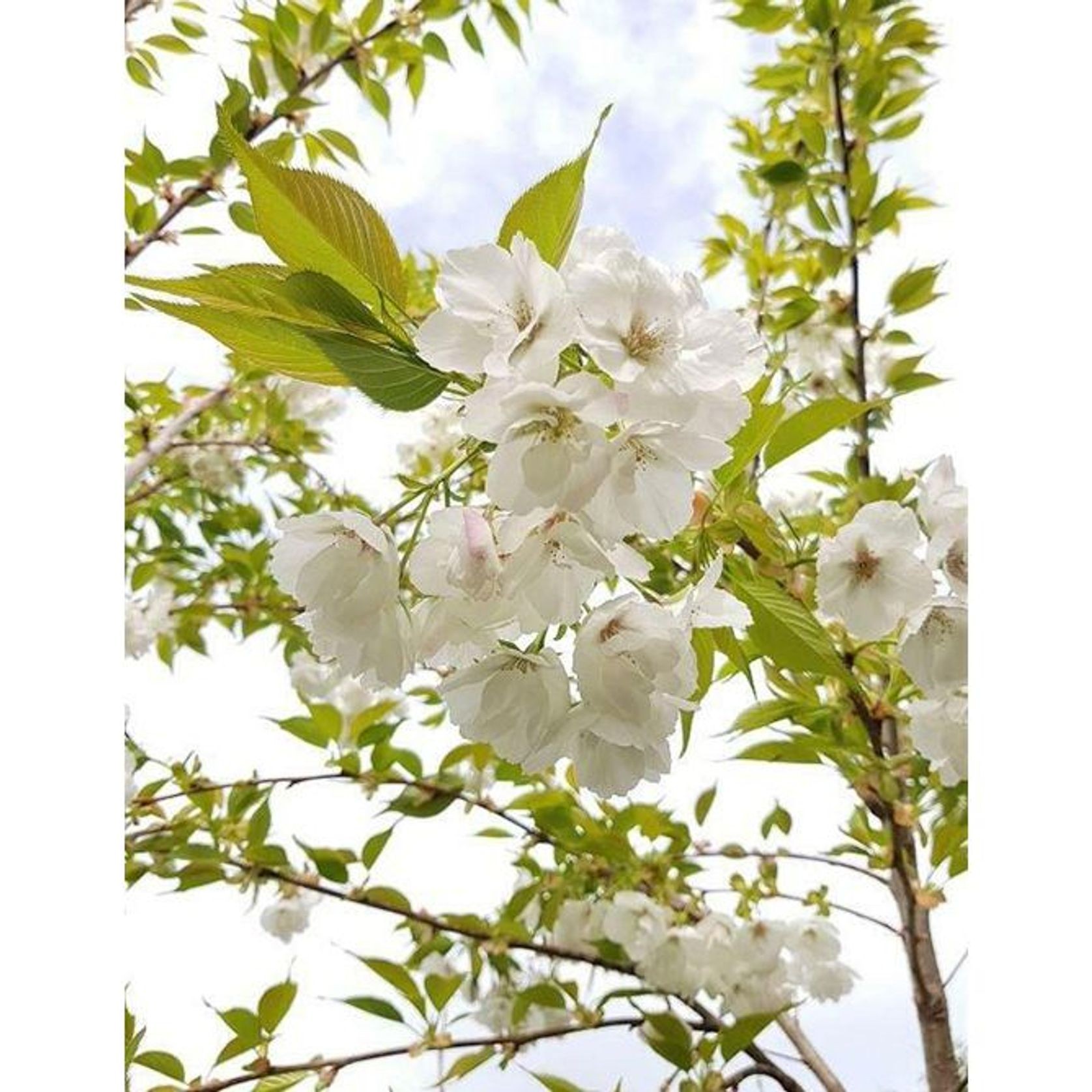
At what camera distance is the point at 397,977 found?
863 millimetres

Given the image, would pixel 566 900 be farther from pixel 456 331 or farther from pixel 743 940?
pixel 456 331

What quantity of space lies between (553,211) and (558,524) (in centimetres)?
11

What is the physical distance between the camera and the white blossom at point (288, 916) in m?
1.22

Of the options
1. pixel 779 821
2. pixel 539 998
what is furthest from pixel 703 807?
pixel 539 998

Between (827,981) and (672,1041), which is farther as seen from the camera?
(827,981)

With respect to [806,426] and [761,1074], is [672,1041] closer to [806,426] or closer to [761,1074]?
[761,1074]

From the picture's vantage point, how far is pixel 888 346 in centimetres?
117

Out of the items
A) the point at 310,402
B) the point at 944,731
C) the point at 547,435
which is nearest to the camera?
the point at 547,435

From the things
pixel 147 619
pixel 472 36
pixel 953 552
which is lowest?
pixel 953 552

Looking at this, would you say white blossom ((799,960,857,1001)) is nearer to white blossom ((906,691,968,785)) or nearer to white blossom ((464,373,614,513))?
white blossom ((906,691,968,785))

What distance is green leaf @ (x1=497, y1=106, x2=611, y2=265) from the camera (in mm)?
365

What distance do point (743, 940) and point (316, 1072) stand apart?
16.4 inches

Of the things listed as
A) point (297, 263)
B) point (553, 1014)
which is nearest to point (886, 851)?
point (553, 1014)

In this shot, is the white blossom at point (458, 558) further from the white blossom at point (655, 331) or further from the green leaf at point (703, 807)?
the green leaf at point (703, 807)
